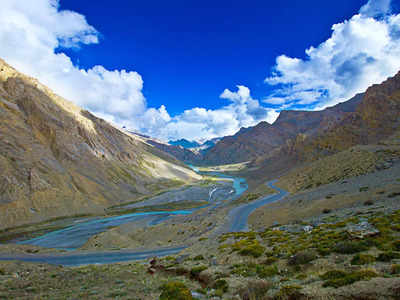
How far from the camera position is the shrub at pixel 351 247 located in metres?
12.3

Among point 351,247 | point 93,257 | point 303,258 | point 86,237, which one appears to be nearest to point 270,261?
point 303,258

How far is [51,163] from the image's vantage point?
317ft

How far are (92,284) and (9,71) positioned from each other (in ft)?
488

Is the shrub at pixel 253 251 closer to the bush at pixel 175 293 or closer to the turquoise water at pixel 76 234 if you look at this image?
the bush at pixel 175 293

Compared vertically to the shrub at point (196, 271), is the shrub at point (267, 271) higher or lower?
higher

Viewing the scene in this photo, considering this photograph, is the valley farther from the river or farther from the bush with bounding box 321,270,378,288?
the river

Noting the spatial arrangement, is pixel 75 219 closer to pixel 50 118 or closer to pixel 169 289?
pixel 50 118

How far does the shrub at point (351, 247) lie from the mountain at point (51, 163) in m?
87.6

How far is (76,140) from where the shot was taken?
12300 cm

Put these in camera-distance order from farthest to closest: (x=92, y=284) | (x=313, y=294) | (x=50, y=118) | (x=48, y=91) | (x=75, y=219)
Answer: (x=48, y=91) < (x=50, y=118) < (x=75, y=219) < (x=92, y=284) < (x=313, y=294)

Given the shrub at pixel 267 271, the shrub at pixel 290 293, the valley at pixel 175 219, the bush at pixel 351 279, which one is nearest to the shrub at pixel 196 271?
the valley at pixel 175 219

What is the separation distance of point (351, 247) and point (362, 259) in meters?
2.09

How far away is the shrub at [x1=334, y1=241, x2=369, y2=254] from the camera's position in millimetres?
12254

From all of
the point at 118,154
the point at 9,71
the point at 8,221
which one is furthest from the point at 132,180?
the point at 9,71
